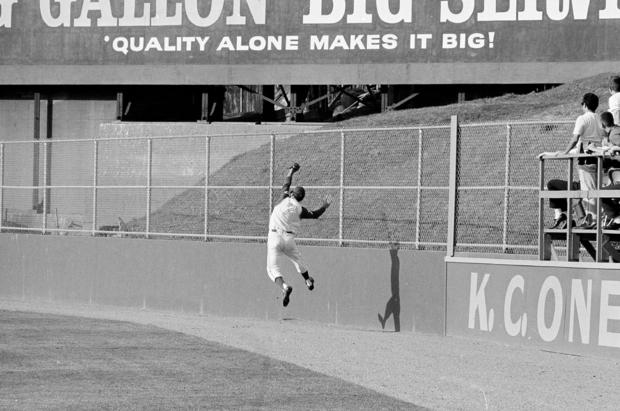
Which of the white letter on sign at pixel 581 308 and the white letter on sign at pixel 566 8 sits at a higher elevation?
the white letter on sign at pixel 566 8

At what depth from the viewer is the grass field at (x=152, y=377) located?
10844 mm

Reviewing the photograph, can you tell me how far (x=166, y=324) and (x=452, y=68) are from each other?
1579 cm

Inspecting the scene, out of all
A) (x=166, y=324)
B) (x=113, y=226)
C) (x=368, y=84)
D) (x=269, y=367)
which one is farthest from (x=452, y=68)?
(x=269, y=367)

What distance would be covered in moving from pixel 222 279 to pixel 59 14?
16.3 metres

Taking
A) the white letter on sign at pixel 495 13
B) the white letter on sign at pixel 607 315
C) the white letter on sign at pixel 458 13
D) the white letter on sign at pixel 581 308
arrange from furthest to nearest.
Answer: the white letter on sign at pixel 458 13 → the white letter on sign at pixel 495 13 → the white letter on sign at pixel 581 308 → the white letter on sign at pixel 607 315

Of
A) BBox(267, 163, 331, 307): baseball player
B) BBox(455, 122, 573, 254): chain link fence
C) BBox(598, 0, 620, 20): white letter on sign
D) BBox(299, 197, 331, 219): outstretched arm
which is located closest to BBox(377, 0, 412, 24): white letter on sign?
BBox(598, 0, 620, 20): white letter on sign

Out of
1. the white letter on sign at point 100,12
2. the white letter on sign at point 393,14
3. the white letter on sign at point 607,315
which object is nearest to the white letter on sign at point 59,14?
the white letter on sign at point 100,12

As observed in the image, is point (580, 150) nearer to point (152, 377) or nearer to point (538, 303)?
point (538, 303)

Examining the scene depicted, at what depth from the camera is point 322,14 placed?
33.2 meters

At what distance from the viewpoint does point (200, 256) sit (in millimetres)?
22266

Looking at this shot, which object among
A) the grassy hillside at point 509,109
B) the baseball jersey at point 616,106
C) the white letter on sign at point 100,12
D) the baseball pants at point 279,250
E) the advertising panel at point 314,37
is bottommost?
the baseball pants at point 279,250

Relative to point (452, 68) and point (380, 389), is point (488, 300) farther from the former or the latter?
point (452, 68)

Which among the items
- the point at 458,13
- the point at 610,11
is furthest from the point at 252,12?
the point at 610,11

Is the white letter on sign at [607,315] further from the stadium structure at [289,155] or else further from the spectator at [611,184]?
the spectator at [611,184]
